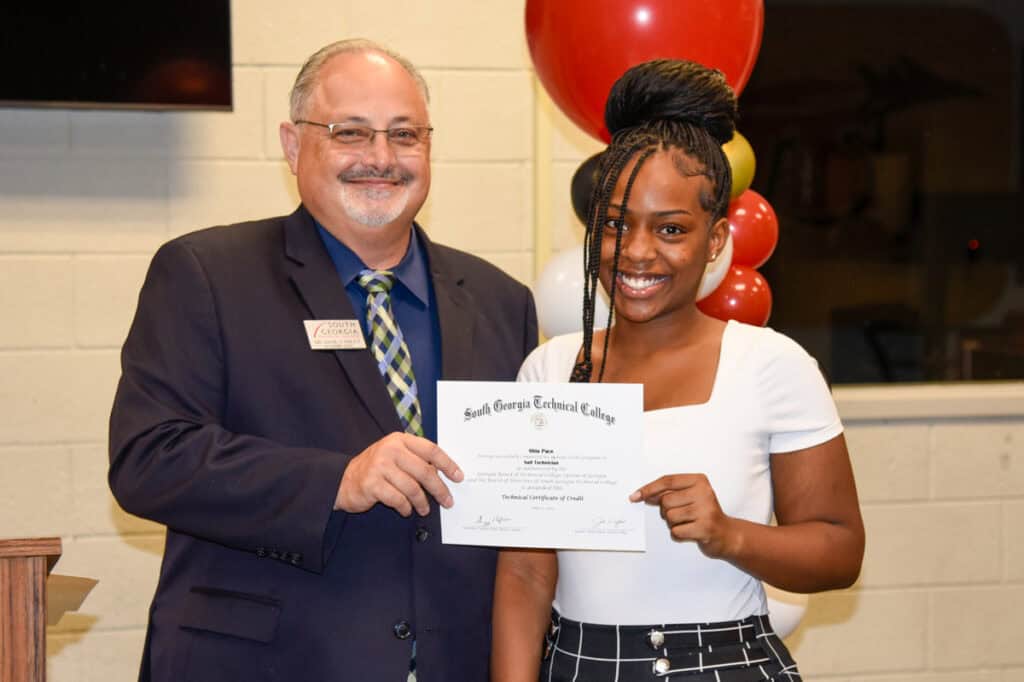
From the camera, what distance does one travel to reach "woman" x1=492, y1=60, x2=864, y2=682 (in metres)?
1.76

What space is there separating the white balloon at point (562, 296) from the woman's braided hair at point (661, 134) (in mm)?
606

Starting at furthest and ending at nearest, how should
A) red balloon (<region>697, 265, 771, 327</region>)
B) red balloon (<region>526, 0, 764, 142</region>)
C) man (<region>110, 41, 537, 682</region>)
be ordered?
red balloon (<region>697, 265, 771, 327</region>)
red balloon (<region>526, 0, 764, 142</region>)
man (<region>110, 41, 537, 682</region>)

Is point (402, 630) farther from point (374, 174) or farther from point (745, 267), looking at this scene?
point (745, 267)

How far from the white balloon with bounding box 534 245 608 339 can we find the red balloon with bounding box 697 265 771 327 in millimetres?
278

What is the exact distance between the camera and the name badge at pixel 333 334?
204 centimetres

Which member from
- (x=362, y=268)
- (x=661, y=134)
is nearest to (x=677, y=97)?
(x=661, y=134)

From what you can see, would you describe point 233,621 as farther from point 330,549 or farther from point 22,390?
point 22,390

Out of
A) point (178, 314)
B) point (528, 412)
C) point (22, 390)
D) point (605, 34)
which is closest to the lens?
point (528, 412)

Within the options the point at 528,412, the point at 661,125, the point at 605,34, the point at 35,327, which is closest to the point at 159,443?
the point at 528,412

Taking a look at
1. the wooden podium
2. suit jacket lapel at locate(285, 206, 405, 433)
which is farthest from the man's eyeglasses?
the wooden podium

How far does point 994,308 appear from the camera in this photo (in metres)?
4.17

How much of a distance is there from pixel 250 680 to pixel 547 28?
1.35 m
